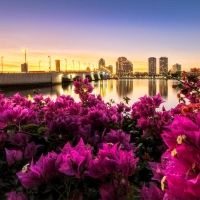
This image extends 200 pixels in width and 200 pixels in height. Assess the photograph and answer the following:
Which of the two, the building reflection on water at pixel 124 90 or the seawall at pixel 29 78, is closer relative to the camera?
the building reflection on water at pixel 124 90

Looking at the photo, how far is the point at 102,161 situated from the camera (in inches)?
46.0

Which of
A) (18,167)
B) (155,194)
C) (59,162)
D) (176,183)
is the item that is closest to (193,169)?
(176,183)

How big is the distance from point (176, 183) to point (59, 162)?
0.70m

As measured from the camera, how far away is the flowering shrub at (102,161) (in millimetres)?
749

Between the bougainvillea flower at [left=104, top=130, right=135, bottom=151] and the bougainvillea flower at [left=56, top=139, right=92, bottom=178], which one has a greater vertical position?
the bougainvillea flower at [left=56, top=139, right=92, bottom=178]

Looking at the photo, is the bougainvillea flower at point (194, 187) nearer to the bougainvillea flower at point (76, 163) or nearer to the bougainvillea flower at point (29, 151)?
the bougainvillea flower at point (76, 163)

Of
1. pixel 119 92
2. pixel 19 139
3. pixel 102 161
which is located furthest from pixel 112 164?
pixel 119 92

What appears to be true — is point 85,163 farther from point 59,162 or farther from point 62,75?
point 62,75

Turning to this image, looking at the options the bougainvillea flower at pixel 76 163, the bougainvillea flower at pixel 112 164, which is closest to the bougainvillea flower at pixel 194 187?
the bougainvillea flower at pixel 112 164

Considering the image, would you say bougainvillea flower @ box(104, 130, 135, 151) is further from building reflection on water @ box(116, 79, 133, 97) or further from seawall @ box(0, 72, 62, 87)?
seawall @ box(0, 72, 62, 87)

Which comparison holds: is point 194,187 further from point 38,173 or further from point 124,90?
point 124,90

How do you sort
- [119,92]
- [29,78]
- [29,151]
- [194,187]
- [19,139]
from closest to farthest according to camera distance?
[194,187], [29,151], [19,139], [119,92], [29,78]

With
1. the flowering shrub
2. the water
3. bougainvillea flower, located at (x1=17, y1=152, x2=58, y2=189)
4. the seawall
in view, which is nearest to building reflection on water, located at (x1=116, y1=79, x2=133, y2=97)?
the water

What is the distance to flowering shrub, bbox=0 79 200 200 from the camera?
749mm
